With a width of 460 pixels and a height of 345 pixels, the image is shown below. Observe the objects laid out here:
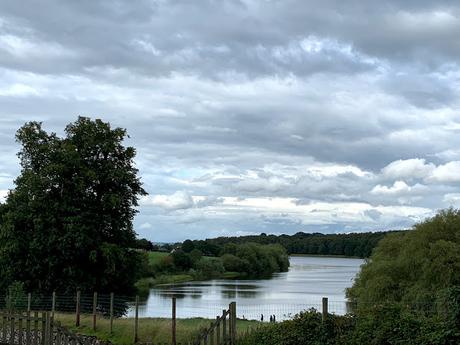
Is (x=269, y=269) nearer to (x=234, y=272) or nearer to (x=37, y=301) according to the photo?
(x=234, y=272)

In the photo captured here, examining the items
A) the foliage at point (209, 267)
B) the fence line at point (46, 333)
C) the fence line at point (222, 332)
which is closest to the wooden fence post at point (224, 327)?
the fence line at point (222, 332)

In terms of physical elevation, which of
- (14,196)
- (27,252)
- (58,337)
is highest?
(14,196)

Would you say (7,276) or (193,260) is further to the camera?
(193,260)

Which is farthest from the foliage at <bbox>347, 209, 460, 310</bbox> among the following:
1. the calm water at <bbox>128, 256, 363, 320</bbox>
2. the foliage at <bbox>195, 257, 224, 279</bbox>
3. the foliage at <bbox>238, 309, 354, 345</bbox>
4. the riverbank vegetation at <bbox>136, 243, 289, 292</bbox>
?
the foliage at <bbox>195, 257, 224, 279</bbox>

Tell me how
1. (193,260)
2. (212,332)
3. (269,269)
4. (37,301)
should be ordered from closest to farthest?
(212,332) → (37,301) → (193,260) → (269,269)

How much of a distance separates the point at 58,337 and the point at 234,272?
104 meters

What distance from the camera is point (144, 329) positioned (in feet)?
81.4

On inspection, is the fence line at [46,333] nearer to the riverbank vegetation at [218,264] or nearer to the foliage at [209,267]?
the riverbank vegetation at [218,264]

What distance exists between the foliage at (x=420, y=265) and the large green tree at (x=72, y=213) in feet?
51.6

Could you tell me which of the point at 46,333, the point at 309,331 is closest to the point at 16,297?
the point at 46,333

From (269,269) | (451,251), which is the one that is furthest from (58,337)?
(269,269)

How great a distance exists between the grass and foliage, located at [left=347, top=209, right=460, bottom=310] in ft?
55.2

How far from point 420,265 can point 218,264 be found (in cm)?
7939

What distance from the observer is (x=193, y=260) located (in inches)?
4663
